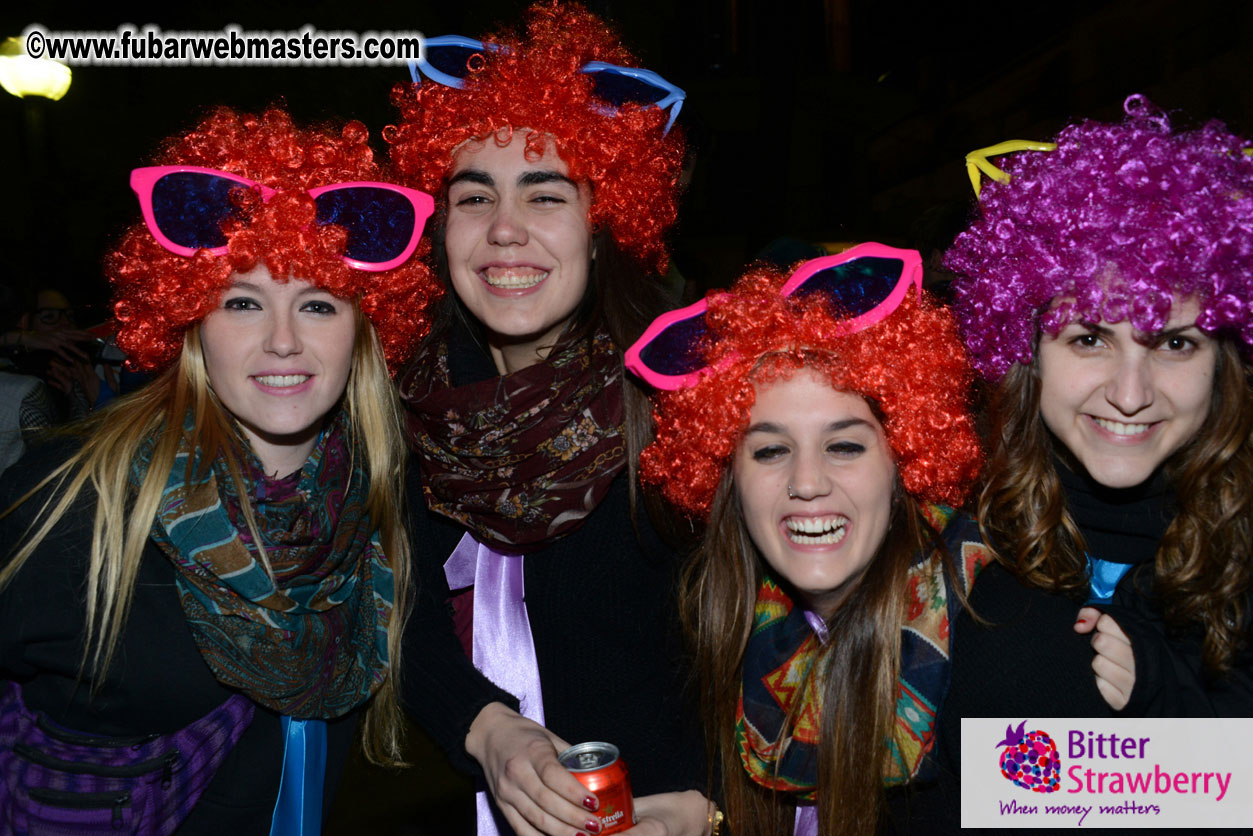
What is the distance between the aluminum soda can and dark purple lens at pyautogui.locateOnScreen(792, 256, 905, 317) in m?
1.22

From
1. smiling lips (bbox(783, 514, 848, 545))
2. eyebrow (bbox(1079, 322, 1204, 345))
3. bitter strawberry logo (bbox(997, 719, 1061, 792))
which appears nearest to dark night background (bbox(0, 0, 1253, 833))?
eyebrow (bbox(1079, 322, 1204, 345))

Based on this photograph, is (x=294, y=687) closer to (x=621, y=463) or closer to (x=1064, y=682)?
(x=621, y=463)

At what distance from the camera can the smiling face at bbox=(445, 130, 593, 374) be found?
2594mm

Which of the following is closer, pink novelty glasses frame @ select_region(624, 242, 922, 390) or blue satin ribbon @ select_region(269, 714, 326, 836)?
pink novelty glasses frame @ select_region(624, 242, 922, 390)

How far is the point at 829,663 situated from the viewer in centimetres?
232

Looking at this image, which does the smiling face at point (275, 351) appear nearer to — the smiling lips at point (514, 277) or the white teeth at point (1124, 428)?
A: the smiling lips at point (514, 277)

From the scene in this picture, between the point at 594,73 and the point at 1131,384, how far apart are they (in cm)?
172

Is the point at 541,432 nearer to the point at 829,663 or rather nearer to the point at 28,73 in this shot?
the point at 829,663

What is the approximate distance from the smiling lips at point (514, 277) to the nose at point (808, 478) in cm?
89

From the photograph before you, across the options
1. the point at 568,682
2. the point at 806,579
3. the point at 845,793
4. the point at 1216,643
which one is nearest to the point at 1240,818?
the point at 1216,643

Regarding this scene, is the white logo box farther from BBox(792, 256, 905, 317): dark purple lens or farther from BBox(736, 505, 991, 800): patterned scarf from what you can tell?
BBox(792, 256, 905, 317): dark purple lens

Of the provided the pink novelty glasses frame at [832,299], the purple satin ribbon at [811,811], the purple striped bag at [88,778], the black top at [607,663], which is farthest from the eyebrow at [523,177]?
the purple striped bag at [88,778]

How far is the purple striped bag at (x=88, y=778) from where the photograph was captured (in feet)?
7.32

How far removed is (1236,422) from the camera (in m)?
2.26
